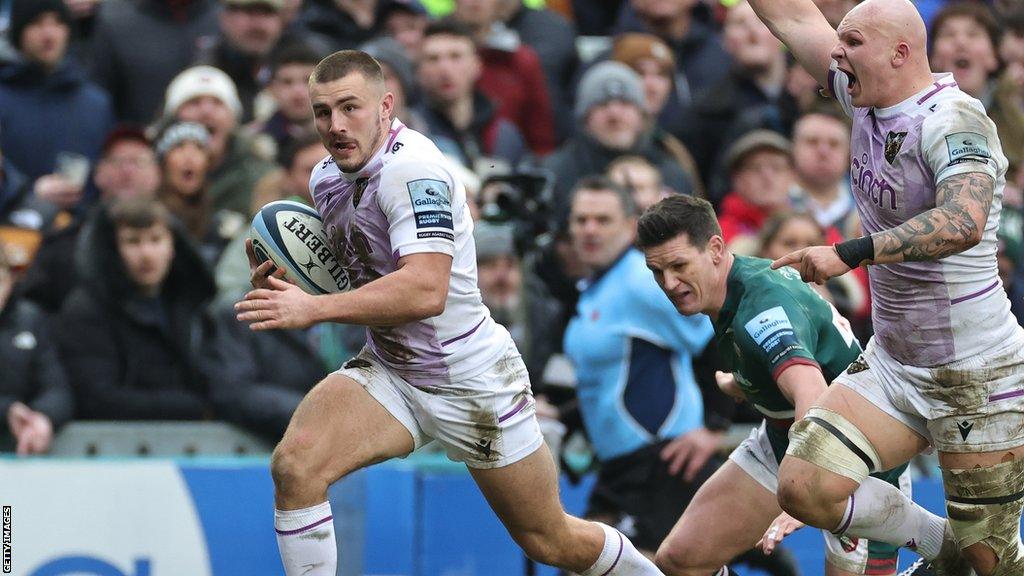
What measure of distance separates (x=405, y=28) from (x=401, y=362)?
19.5 feet

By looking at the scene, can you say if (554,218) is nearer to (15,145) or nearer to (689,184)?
(689,184)

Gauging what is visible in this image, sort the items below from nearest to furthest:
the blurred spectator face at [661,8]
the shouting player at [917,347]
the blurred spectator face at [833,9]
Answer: the shouting player at [917,347] < the blurred spectator face at [833,9] < the blurred spectator face at [661,8]

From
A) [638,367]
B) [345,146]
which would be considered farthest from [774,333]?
[638,367]

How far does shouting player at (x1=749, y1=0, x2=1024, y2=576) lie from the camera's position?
7137 mm

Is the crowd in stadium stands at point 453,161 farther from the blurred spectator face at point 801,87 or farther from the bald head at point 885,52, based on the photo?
the bald head at point 885,52

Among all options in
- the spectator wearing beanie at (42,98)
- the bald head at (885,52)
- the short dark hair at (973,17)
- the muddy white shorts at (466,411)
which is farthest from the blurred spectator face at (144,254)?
the short dark hair at (973,17)

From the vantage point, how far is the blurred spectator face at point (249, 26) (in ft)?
41.1

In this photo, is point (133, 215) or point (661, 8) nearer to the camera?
→ point (133, 215)

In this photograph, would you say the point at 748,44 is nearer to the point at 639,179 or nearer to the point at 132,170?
the point at 639,179

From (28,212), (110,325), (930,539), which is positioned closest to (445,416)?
(930,539)

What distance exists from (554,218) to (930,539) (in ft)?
A: 13.1

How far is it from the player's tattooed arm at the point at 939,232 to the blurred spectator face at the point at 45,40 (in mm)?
6951

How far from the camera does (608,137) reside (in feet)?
39.2

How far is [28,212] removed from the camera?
11.3m
